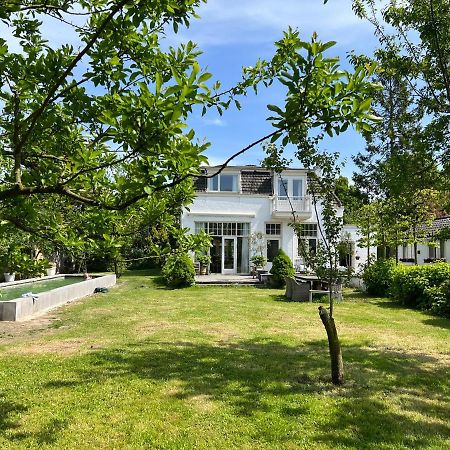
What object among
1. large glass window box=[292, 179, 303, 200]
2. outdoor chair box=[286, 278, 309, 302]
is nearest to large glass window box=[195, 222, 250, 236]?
large glass window box=[292, 179, 303, 200]

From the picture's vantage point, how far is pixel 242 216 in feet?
99.0

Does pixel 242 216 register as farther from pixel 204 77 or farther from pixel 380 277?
pixel 204 77

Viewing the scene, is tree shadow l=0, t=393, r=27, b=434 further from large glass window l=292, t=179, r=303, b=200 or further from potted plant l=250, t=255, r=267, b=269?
large glass window l=292, t=179, r=303, b=200

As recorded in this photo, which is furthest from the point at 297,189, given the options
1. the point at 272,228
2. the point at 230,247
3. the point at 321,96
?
the point at 321,96

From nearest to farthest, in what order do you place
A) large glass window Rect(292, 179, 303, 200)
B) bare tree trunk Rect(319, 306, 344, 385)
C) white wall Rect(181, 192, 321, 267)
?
bare tree trunk Rect(319, 306, 344, 385) < large glass window Rect(292, 179, 303, 200) < white wall Rect(181, 192, 321, 267)

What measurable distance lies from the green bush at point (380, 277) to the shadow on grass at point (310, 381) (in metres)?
10.9

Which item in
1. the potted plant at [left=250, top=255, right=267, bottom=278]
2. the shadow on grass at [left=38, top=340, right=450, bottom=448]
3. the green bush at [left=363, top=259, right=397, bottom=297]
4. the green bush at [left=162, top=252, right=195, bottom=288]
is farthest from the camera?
the potted plant at [left=250, top=255, right=267, bottom=278]

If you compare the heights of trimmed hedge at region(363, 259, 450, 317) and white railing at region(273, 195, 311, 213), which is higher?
white railing at region(273, 195, 311, 213)

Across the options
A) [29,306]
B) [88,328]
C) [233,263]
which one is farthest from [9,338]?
[233,263]

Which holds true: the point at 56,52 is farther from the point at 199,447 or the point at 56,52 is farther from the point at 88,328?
the point at 88,328

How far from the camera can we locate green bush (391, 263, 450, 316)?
13922mm

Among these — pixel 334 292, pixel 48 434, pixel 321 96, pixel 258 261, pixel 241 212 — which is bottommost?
pixel 48 434

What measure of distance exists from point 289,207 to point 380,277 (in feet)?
35.8

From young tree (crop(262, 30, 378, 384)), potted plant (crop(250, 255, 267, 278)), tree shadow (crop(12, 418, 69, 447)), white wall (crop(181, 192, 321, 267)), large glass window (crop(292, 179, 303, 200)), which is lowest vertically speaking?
tree shadow (crop(12, 418, 69, 447))
